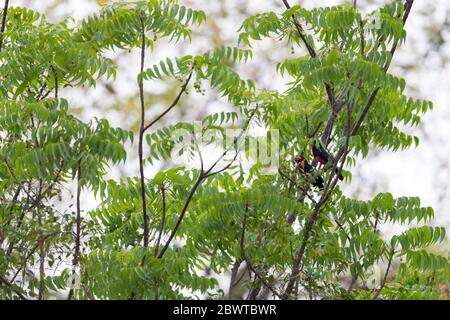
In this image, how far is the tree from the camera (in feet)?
16.3

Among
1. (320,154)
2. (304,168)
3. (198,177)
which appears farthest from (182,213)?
(320,154)

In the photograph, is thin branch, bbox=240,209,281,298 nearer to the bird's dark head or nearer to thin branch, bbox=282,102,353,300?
thin branch, bbox=282,102,353,300

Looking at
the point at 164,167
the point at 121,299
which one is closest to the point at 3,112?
the point at 121,299

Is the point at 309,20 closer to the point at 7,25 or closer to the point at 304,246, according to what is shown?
the point at 304,246

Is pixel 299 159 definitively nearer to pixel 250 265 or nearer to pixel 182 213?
pixel 250 265

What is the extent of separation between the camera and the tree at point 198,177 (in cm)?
496

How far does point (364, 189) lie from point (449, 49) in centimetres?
392

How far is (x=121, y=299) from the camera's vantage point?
493cm

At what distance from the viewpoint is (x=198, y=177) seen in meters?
5.40

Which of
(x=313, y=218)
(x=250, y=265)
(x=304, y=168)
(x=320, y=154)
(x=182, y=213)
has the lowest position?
(x=250, y=265)

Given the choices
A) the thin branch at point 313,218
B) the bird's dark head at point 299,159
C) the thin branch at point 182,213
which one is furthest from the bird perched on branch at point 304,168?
the thin branch at point 182,213

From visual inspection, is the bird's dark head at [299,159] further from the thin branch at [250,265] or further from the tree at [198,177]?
the thin branch at [250,265]

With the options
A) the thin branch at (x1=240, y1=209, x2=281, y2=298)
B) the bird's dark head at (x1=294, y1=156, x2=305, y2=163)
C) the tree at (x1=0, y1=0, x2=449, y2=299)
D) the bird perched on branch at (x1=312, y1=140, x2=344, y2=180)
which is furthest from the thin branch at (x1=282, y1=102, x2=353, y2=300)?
the bird perched on branch at (x1=312, y1=140, x2=344, y2=180)

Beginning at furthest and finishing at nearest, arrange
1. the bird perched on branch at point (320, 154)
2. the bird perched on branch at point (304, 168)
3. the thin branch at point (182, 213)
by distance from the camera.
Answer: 1. the bird perched on branch at point (320, 154)
2. the bird perched on branch at point (304, 168)
3. the thin branch at point (182, 213)
